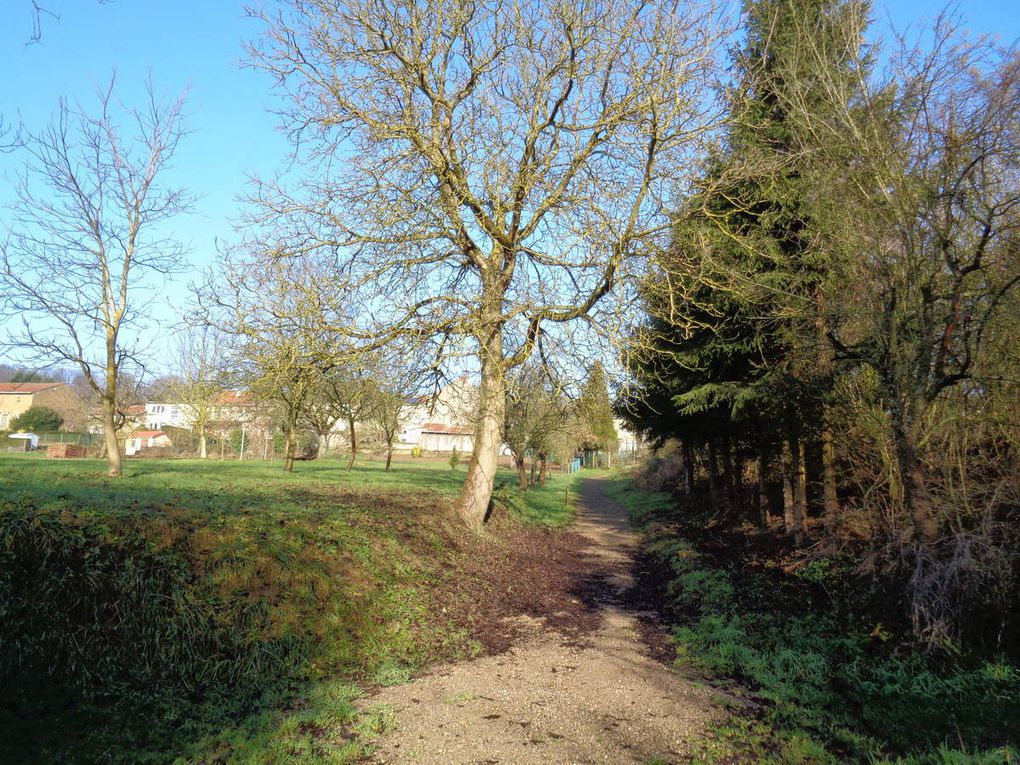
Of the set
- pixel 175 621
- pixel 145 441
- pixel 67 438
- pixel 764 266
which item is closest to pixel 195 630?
pixel 175 621

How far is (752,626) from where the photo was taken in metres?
8.20

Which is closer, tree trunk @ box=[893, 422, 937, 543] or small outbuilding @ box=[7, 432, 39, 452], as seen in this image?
tree trunk @ box=[893, 422, 937, 543]

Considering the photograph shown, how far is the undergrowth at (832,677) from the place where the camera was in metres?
4.80

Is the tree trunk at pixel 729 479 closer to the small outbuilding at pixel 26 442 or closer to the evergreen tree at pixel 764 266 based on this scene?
the evergreen tree at pixel 764 266

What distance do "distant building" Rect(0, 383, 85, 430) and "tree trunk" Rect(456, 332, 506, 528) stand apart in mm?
64188

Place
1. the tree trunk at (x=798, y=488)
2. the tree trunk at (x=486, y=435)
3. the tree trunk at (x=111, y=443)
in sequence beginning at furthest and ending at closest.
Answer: the tree trunk at (x=111, y=443) < the tree trunk at (x=486, y=435) < the tree trunk at (x=798, y=488)

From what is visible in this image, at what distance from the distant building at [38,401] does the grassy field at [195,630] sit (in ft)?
222

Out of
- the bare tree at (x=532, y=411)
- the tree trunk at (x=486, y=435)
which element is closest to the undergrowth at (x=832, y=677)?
the tree trunk at (x=486, y=435)

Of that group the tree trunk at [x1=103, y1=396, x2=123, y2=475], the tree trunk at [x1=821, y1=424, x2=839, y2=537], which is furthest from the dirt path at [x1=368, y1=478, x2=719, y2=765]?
the tree trunk at [x1=103, y1=396, x2=123, y2=475]

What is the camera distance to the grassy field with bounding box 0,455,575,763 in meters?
4.76

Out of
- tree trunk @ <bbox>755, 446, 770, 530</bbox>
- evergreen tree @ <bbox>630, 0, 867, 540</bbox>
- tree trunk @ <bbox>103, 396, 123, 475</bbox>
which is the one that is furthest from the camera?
tree trunk @ <bbox>103, 396, 123, 475</bbox>

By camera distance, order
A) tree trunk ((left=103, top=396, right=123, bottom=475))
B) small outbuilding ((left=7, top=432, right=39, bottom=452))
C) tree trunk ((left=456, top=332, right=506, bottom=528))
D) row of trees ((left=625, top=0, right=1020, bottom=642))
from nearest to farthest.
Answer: row of trees ((left=625, top=0, right=1020, bottom=642))
tree trunk ((left=456, top=332, right=506, bottom=528))
tree trunk ((left=103, top=396, right=123, bottom=475))
small outbuilding ((left=7, top=432, right=39, bottom=452))

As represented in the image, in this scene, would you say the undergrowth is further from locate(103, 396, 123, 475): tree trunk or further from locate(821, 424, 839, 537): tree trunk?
locate(103, 396, 123, 475): tree trunk

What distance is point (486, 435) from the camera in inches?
524
